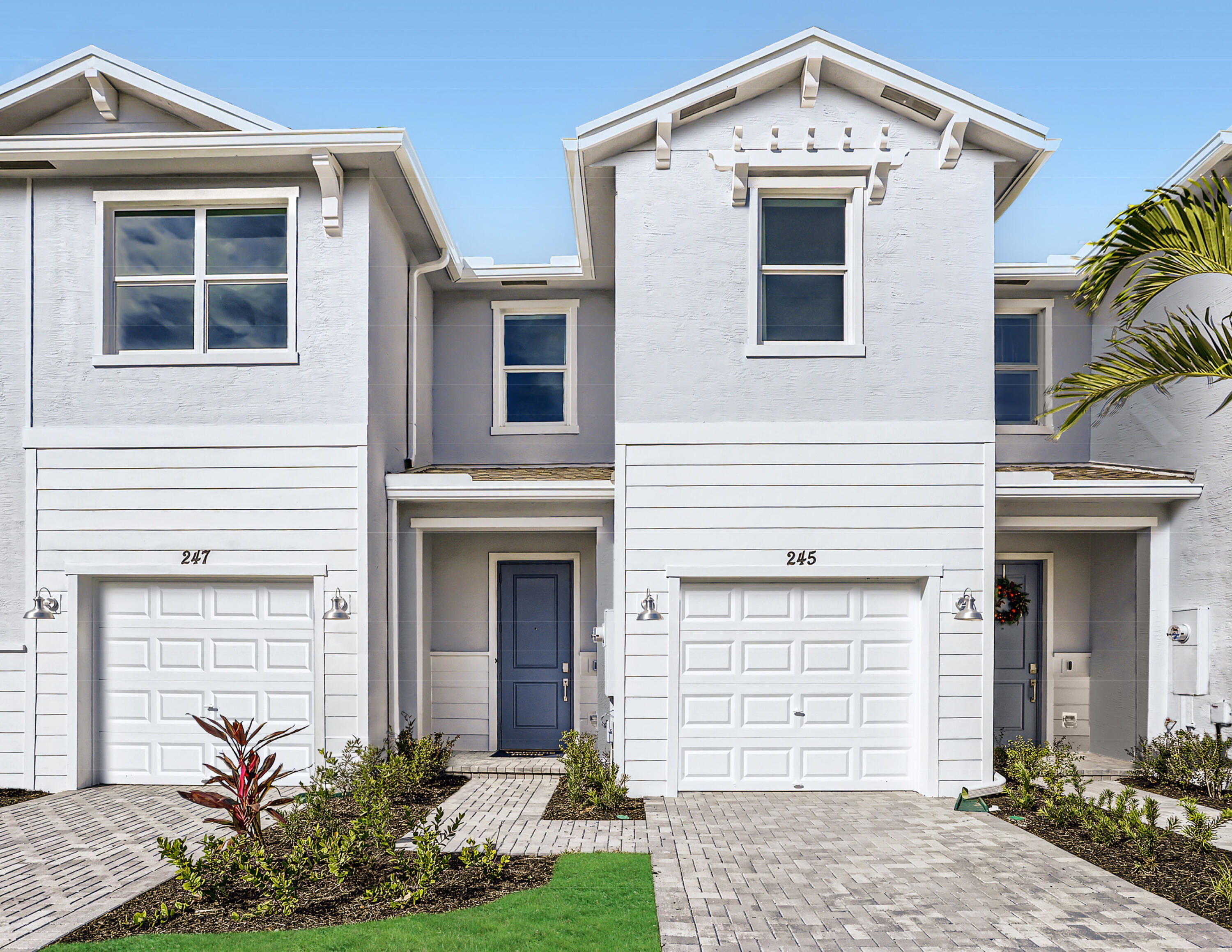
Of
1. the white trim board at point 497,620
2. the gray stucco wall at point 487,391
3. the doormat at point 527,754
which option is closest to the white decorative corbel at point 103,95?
the gray stucco wall at point 487,391

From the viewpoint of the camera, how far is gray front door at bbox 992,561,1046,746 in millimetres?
10867

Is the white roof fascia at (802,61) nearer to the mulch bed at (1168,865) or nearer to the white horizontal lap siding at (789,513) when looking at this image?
the white horizontal lap siding at (789,513)

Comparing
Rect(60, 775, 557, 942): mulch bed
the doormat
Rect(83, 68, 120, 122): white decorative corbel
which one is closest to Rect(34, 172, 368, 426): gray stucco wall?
Rect(83, 68, 120, 122): white decorative corbel

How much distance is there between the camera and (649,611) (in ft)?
28.0

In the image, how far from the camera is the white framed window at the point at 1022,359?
38.2 feet

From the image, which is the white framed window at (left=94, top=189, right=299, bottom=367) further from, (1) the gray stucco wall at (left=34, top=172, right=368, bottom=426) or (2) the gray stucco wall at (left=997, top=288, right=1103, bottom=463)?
(2) the gray stucco wall at (left=997, top=288, right=1103, bottom=463)

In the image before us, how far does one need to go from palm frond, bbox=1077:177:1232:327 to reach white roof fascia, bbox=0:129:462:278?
636cm

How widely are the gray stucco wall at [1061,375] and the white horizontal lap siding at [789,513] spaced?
3.14m

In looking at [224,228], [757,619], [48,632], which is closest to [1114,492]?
[757,619]

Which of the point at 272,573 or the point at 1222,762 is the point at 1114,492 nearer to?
the point at 1222,762

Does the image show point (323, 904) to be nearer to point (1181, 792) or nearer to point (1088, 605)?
point (1181, 792)

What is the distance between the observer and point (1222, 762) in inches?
340

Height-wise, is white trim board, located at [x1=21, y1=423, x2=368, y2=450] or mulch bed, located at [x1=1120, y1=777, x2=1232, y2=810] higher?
white trim board, located at [x1=21, y1=423, x2=368, y2=450]

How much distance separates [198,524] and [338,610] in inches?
67.6
